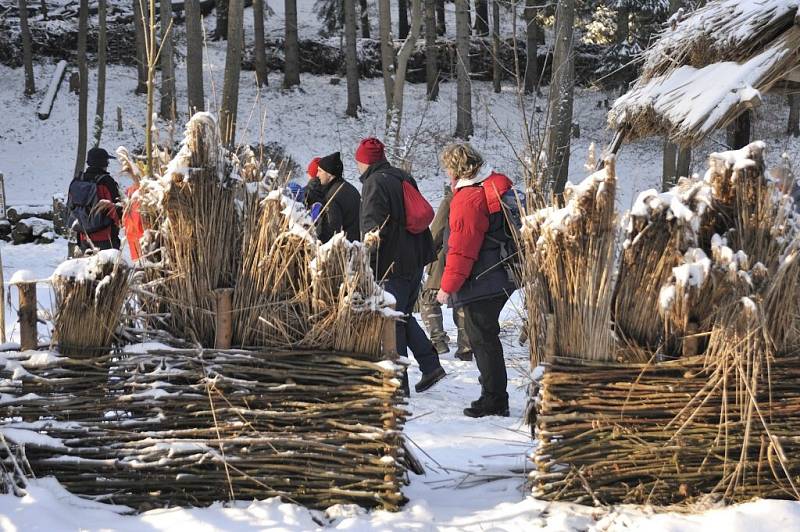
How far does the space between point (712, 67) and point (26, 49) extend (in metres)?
22.6

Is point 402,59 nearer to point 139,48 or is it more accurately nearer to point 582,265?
point 139,48

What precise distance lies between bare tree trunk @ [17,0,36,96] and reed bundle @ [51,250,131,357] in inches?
895

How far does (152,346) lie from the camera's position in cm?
366

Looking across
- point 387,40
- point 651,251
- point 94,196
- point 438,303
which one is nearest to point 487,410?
point 438,303

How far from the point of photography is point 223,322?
3.71m

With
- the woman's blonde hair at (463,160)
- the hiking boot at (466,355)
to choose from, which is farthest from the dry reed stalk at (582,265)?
the hiking boot at (466,355)

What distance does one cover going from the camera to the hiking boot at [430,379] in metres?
5.97

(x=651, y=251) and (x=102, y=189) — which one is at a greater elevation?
(x=102, y=189)

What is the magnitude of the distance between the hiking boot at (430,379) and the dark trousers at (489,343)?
721 millimetres

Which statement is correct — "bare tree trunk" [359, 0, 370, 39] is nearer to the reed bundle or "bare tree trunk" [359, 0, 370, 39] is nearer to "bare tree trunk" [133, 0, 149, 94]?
"bare tree trunk" [133, 0, 149, 94]

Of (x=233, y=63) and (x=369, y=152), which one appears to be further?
(x=233, y=63)

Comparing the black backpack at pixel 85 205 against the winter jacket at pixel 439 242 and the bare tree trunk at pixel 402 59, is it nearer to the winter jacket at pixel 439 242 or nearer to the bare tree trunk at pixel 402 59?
the winter jacket at pixel 439 242

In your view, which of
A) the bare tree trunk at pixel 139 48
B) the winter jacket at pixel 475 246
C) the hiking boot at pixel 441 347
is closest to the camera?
the winter jacket at pixel 475 246

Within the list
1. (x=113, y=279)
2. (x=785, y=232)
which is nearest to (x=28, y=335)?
(x=113, y=279)
